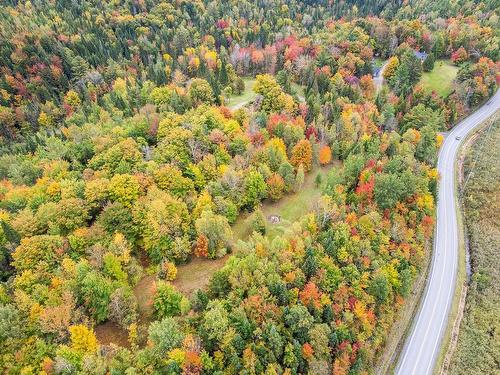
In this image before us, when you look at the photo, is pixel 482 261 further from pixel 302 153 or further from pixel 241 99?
pixel 241 99

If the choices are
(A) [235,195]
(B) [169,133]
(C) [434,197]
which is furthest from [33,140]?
(C) [434,197]

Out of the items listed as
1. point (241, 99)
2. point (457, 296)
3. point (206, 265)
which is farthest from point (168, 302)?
point (241, 99)

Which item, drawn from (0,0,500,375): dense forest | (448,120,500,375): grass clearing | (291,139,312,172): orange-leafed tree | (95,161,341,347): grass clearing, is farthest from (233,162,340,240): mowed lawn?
(448,120,500,375): grass clearing

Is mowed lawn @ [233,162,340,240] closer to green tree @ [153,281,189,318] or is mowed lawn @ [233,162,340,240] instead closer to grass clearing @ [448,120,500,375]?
green tree @ [153,281,189,318]

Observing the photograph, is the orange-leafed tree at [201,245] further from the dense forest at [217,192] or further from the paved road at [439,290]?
the paved road at [439,290]

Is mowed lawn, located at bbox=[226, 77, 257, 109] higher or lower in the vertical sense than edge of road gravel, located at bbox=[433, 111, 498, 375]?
higher

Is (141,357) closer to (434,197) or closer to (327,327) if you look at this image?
(327,327)

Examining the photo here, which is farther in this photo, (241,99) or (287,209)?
(241,99)
